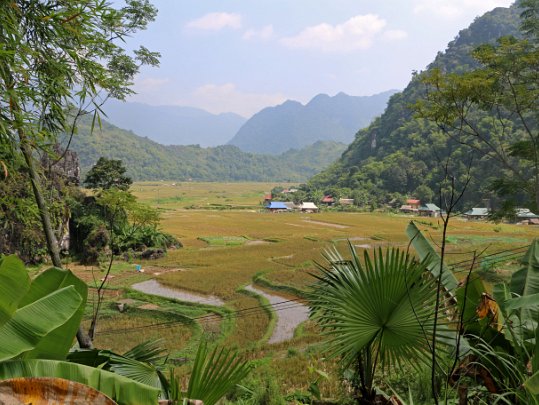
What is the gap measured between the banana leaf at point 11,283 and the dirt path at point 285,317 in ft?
31.5

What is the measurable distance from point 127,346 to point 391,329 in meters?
9.48

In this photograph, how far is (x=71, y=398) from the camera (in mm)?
1452

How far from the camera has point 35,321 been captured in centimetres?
171

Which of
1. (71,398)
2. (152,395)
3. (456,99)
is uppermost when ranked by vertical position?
(456,99)

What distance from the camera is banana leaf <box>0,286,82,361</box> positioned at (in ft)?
5.36

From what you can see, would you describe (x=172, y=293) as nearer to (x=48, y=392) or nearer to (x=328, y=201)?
(x=48, y=392)

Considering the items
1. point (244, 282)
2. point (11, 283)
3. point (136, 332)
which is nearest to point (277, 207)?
point (244, 282)

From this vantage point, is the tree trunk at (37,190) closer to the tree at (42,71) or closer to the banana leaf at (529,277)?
the tree at (42,71)

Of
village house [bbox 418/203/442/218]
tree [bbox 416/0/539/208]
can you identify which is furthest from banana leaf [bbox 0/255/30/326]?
village house [bbox 418/203/442/218]

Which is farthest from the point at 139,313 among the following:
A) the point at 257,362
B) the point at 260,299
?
the point at 257,362

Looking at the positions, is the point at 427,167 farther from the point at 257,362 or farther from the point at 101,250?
the point at 257,362

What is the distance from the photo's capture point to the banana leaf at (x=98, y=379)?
169 centimetres

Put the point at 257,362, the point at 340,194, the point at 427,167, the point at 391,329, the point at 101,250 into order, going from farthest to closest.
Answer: the point at 340,194 → the point at 427,167 → the point at 101,250 → the point at 257,362 → the point at 391,329

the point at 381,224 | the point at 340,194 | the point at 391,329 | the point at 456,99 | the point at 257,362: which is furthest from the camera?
the point at 340,194
